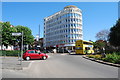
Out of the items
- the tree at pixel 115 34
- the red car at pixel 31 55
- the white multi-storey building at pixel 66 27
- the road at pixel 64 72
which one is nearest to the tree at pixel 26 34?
the red car at pixel 31 55

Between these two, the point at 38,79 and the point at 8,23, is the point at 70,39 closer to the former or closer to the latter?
the point at 8,23

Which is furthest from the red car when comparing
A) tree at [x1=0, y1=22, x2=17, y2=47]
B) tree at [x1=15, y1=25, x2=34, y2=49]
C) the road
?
tree at [x1=15, y1=25, x2=34, y2=49]

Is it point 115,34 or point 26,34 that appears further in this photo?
point 26,34

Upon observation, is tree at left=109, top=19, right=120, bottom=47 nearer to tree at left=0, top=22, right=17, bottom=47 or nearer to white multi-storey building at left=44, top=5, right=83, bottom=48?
tree at left=0, top=22, right=17, bottom=47

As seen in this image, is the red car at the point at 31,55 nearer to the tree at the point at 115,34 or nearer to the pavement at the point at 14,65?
the pavement at the point at 14,65

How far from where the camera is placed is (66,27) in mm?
76438

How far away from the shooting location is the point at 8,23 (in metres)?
34.9

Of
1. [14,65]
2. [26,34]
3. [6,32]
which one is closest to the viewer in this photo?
[14,65]

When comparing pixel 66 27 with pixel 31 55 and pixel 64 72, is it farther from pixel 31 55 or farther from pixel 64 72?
pixel 64 72

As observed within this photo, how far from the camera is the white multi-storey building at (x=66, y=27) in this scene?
7462 cm

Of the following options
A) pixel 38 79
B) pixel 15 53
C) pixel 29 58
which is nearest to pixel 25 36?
pixel 15 53

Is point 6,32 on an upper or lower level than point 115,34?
upper

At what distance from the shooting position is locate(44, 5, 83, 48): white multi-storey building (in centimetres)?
7462

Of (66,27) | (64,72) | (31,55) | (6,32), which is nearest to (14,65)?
(64,72)
